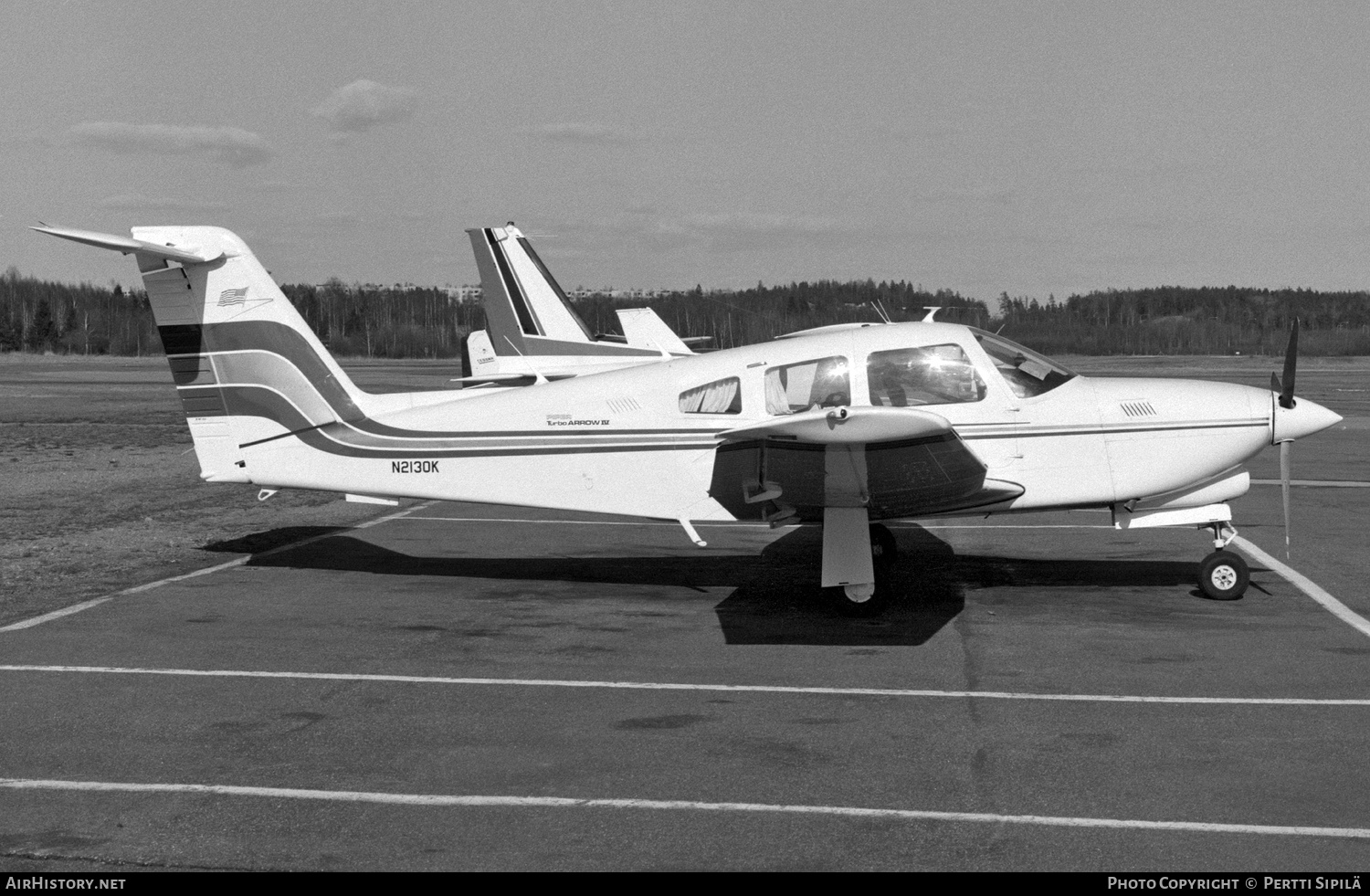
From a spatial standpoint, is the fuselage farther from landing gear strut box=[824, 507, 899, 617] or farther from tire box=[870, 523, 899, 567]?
tire box=[870, 523, 899, 567]

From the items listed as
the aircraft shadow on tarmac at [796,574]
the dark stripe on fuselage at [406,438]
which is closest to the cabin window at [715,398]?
the dark stripe on fuselage at [406,438]

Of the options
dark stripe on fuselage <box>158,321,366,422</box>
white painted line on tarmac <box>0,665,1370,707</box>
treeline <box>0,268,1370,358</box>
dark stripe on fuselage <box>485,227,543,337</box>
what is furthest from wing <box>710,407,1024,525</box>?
treeline <box>0,268,1370,358</box>

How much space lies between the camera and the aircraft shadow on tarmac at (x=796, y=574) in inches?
382

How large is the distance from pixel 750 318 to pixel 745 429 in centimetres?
8333

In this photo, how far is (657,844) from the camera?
5.24 meters

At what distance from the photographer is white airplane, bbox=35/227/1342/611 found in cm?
988

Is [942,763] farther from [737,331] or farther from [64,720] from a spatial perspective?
[737,331]

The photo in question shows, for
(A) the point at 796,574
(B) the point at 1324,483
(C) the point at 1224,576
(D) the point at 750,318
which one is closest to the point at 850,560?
(A) the point at 796,574

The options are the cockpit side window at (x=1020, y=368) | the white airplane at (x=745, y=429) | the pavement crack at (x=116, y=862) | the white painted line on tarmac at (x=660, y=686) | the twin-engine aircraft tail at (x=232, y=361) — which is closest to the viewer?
the pavement crack at (x=116, y=862)

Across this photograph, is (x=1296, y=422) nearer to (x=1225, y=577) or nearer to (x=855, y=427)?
(x=1225, y=577)

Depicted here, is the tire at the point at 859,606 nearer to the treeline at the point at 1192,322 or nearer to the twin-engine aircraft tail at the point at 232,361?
the twin-engine aircraft tail at the point at 232,361

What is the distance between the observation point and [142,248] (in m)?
10.7

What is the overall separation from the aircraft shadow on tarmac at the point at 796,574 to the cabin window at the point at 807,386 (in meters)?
1.60

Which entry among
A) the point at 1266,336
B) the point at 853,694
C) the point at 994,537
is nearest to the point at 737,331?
the point at 1266,336
